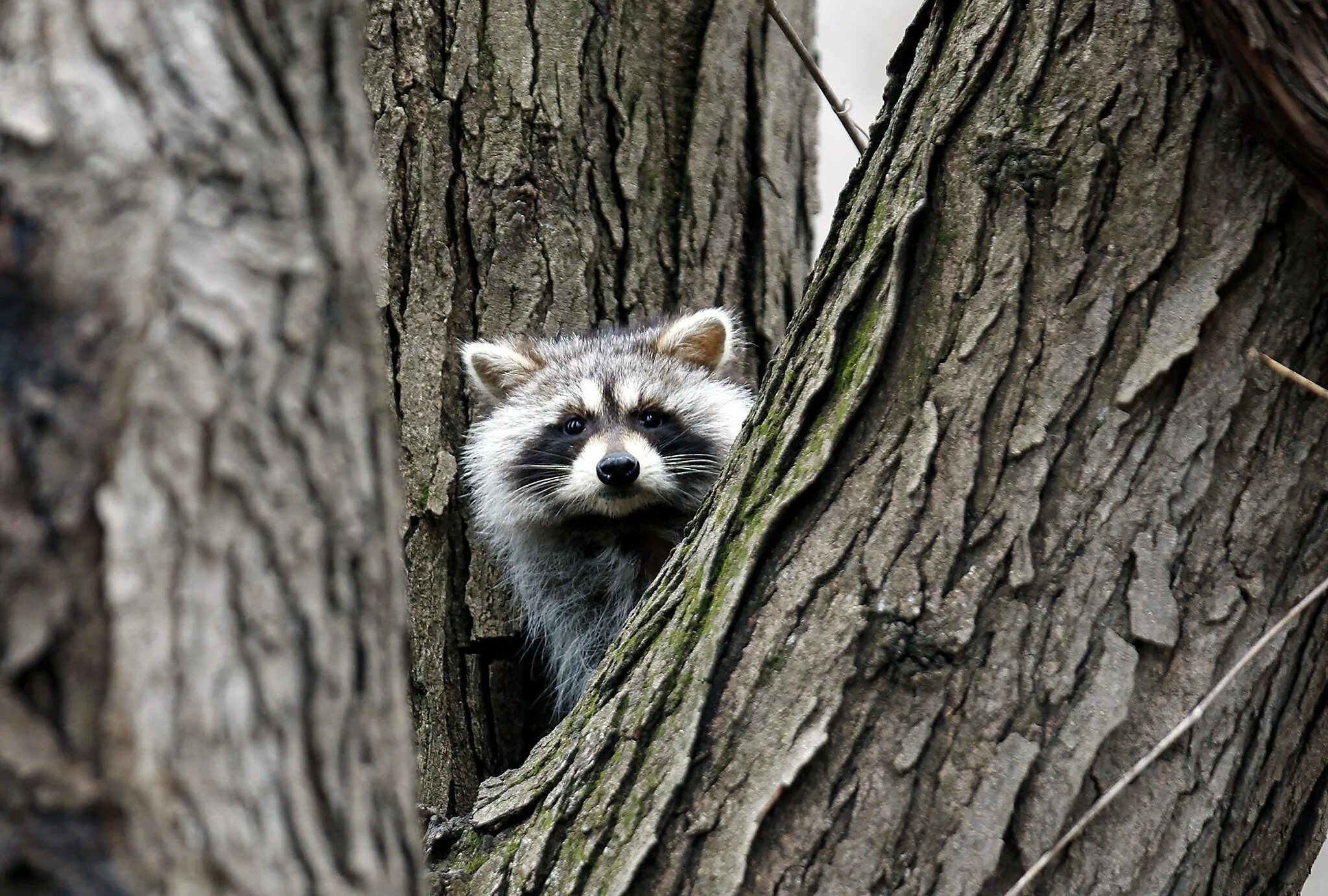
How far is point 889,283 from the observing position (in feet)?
7.42

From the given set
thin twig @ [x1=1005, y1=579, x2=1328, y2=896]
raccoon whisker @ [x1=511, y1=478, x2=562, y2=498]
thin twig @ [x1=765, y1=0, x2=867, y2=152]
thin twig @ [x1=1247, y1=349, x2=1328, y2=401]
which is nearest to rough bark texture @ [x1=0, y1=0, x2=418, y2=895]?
thin twig @ [x1=1005, y1=579, x2=1328, y2=896]

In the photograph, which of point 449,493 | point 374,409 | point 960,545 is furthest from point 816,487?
point 449,493

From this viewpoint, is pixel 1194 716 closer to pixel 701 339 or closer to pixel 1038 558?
pixel 1038 558

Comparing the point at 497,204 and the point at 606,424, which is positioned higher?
the point at 497,204

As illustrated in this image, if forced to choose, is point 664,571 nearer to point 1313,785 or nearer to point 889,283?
point 889,283

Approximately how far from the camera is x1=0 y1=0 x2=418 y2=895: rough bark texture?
110 centimetres

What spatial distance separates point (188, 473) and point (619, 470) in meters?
2.92

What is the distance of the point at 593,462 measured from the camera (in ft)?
13.8

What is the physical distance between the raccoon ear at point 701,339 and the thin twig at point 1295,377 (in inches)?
83.1

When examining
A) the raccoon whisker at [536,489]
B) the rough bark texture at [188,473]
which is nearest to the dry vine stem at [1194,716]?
the rough bark texture at [188,473]

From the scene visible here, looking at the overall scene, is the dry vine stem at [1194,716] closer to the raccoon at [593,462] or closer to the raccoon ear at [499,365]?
the raccoon at [593,462]

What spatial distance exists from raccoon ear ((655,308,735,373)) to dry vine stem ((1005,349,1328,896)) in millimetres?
2130

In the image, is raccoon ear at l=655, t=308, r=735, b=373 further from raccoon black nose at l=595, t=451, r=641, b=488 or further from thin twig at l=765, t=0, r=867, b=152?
thin twig at l=765, t=0, r=867, b=152

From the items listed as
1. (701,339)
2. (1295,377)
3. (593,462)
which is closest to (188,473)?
(1295,377)
